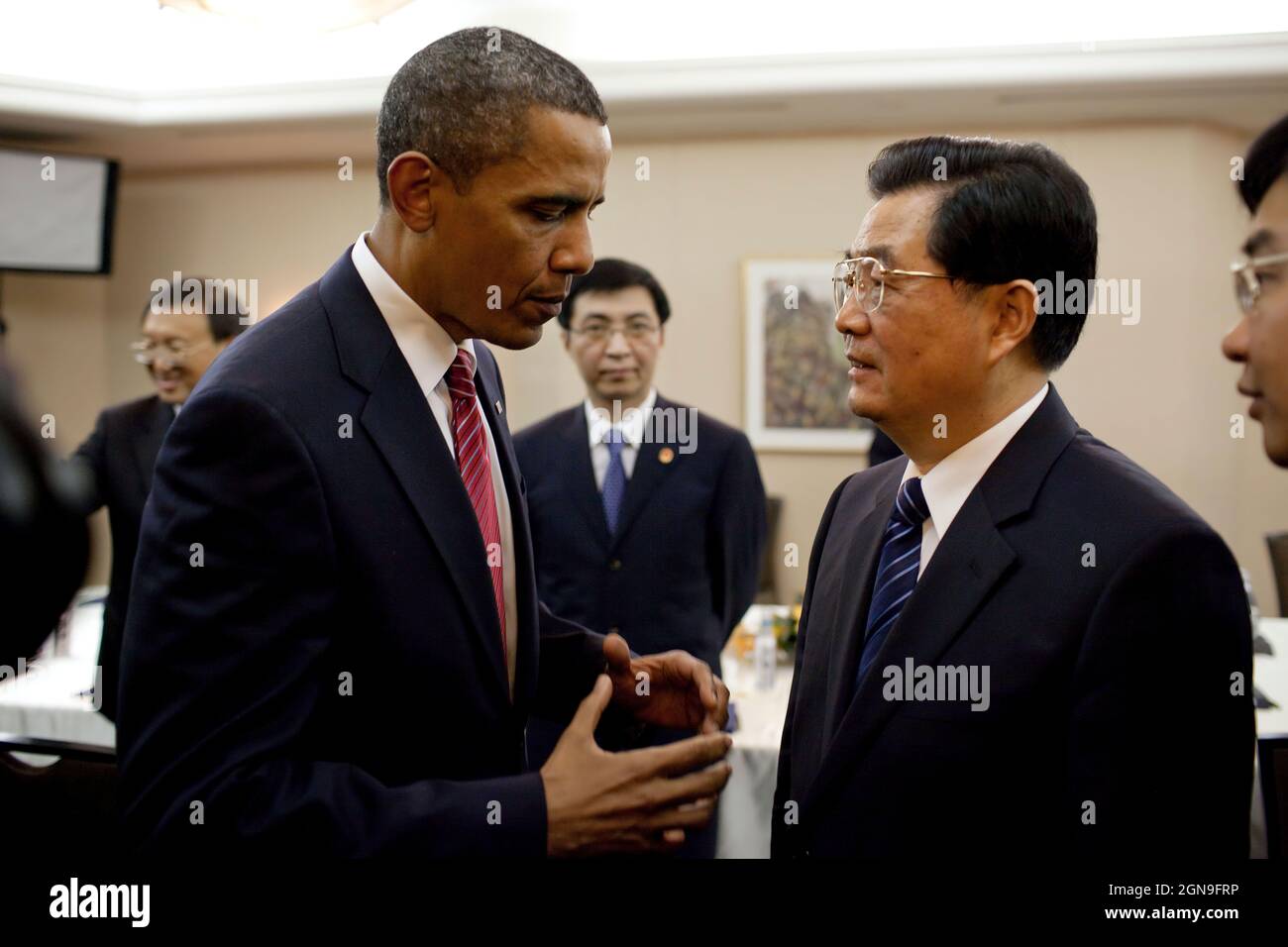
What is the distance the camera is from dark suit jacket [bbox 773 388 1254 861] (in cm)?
125

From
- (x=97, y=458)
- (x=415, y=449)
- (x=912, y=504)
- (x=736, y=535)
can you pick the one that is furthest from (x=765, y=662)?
(x=415, y=449)

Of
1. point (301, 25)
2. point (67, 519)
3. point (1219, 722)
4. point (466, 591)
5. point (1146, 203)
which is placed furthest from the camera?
point (1146, 203)

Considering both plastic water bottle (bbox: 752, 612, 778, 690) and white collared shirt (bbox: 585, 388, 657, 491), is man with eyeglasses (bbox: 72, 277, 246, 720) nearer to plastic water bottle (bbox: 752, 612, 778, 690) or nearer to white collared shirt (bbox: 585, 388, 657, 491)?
white collared shirt (bbox: 585, 388, 657, 491)

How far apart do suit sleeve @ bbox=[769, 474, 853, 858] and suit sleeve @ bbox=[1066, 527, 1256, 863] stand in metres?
0.46

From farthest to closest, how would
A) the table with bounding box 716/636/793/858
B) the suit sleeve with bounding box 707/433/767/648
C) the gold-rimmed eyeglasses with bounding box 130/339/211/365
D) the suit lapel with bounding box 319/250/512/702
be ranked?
the gold-rimmed eyeglasses with bounding box 130/339/211/365 < the suit sleeve with bounding box 707/433/767/648 < the table with bounding box 716/636/793/858 < the suit lapel with bounding box 319/250/512/702

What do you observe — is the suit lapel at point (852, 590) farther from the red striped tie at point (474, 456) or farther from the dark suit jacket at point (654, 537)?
the dark suit jacket at point (654, 537)

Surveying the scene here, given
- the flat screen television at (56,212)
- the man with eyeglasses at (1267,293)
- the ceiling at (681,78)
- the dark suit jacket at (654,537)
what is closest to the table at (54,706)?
the dark suit jacket at (654,537)

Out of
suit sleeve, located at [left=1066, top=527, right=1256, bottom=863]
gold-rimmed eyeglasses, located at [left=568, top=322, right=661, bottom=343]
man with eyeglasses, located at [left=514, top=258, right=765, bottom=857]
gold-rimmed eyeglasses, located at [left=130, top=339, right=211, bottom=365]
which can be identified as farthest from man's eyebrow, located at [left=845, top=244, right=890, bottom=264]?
gold-rimmed eyeglasses, located at [left=130, top=339, right=211, bottom=365]

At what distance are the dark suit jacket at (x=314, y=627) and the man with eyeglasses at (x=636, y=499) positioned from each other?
5.60 ft

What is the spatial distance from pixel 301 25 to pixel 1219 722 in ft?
9.87

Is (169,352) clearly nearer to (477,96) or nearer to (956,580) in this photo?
(477,96)

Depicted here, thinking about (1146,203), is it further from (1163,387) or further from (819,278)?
(819,278)

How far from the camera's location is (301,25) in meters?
3.11

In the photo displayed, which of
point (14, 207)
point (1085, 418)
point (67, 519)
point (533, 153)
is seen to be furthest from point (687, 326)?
point (67, 519)
